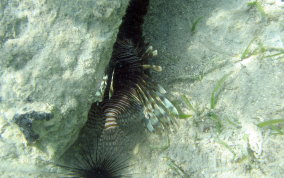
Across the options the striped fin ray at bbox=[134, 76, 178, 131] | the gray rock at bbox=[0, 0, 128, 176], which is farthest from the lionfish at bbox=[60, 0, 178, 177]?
the gray rock at bbox=[0, 0, 128, 176]

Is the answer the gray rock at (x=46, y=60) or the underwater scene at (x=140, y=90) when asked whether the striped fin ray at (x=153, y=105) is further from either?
the gray rock at (x=46, y=60)

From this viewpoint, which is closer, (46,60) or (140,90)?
(46,60)

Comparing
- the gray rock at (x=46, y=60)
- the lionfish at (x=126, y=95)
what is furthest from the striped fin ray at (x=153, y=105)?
the gray rock at (x=46, y=60)

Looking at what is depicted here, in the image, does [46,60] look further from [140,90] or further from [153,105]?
[153,105]

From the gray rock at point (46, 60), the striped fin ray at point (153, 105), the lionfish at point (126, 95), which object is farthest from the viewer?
the striped fin ray at point (153, 105)

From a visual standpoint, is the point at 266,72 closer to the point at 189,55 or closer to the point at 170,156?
the point at 189,55

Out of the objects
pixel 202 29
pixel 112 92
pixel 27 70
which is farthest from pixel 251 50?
pixel 27 70

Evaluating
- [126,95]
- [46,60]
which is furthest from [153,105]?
[46,60]

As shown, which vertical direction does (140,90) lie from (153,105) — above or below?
above
